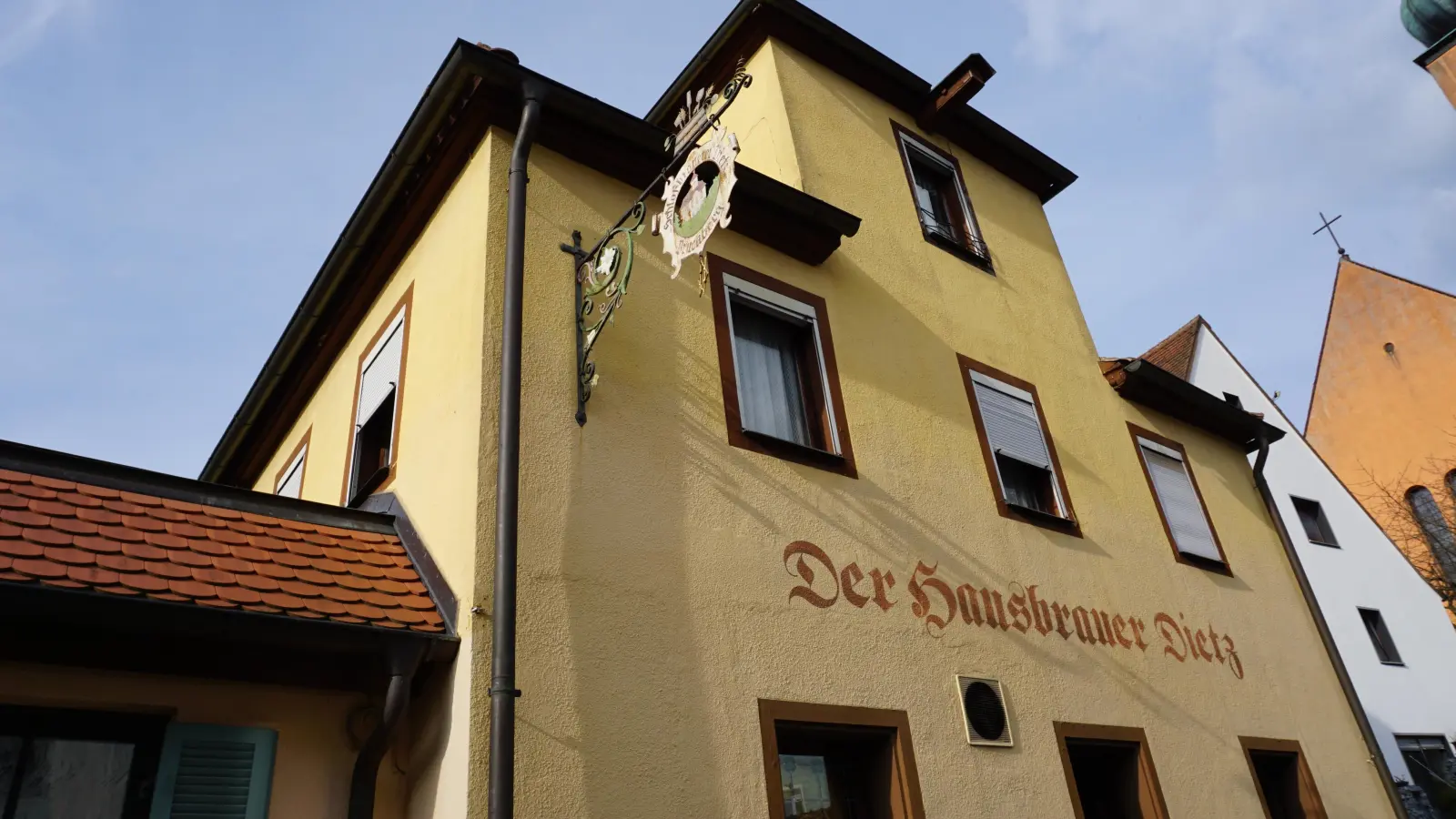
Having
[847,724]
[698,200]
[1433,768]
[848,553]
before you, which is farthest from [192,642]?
[1433,768]

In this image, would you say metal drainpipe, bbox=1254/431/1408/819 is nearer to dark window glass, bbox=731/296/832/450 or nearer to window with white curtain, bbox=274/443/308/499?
dark window glass, bbox=731/296/832/450

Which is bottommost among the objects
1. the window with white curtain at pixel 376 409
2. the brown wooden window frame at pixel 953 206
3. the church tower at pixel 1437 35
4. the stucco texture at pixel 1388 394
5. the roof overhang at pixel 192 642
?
the roof overhang at pixel 192 642

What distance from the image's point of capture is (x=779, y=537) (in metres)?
6.10

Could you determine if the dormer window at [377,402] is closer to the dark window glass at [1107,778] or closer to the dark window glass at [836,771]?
the dark window glass at [836,771]

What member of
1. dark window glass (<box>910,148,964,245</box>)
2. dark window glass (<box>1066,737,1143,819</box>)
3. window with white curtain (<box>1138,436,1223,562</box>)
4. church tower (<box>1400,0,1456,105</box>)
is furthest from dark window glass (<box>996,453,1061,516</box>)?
church tower (<box>1400,0,1456,105</box>)

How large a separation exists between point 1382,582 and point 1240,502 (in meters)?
13.2

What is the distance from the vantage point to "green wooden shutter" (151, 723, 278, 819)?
4.29m

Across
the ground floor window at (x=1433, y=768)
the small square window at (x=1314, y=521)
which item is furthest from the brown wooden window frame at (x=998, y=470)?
the small square window at (x=1314, y=521)

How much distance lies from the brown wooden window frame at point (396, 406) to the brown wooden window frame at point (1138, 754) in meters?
4.84

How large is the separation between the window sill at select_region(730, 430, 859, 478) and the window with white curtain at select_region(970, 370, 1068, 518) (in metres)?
2.00

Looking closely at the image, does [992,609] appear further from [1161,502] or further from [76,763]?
[76,763]

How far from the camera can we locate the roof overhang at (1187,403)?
1034cm

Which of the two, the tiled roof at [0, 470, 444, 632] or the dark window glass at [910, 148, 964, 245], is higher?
the dark window glass at [910, 148, 964, 245]

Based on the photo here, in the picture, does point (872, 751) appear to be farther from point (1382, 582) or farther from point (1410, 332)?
point (1410, 332)
